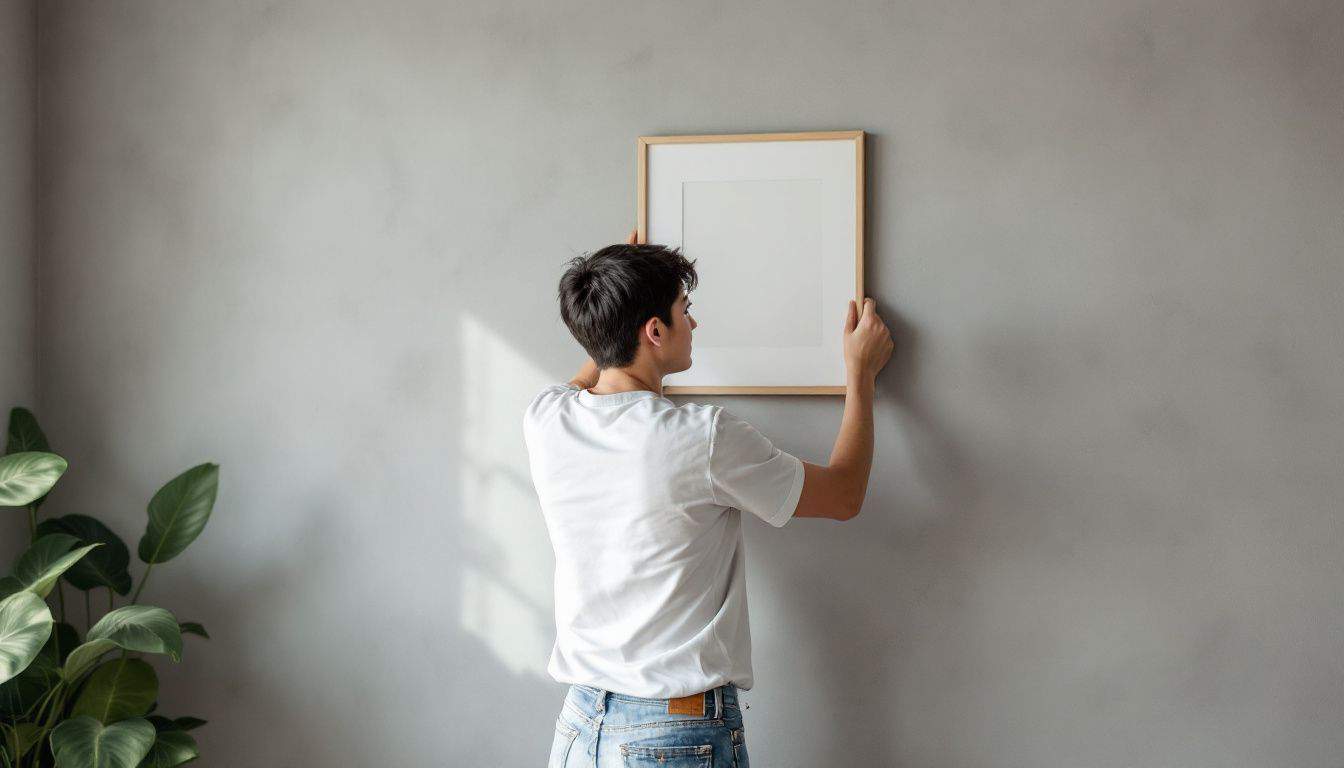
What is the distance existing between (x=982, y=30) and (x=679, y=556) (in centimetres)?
123


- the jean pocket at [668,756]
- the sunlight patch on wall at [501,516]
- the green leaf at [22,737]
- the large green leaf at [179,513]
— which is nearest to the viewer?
the jean pocket at [668,756]

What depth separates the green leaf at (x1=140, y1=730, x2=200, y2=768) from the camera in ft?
5.61

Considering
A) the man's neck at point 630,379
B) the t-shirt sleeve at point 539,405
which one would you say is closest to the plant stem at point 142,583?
the t-shirt sleeve at point 539,405

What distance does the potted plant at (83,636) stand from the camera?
1569 millimetres

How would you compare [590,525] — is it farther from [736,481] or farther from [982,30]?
[982,30]

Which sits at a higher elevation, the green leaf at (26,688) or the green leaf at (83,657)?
the green leaf at (83,657)

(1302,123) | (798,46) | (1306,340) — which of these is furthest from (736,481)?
(1302,123)

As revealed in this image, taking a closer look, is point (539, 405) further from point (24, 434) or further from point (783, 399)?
point (24, 434)

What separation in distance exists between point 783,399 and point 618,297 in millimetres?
541

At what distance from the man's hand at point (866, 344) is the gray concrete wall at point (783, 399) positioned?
0.18 feet

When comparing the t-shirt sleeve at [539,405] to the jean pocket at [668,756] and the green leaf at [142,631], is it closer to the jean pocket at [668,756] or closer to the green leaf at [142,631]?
the jean pocket at [668,756]

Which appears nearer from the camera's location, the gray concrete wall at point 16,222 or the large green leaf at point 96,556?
the large green leaf at point 96,556

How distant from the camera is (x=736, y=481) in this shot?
55.6 inches

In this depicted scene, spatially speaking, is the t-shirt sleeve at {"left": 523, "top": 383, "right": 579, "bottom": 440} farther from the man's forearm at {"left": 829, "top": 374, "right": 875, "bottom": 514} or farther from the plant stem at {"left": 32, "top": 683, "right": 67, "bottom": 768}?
the plant stem at {"left": 32, "top": 683, "right": 67, "bottom": 768}
